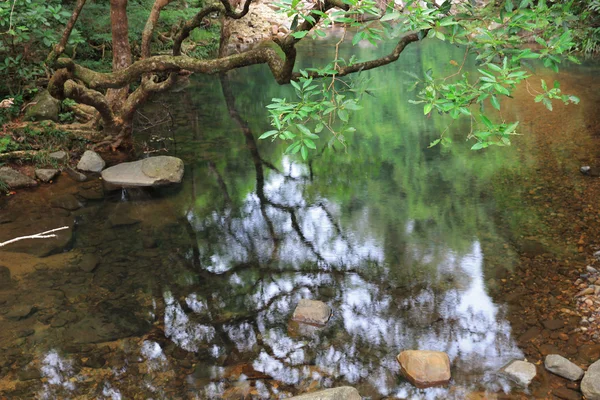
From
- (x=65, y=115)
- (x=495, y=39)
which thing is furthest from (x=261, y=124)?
(x=495, y=39)

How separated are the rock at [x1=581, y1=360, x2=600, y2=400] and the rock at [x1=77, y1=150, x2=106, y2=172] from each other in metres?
7.66

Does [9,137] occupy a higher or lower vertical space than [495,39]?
lower

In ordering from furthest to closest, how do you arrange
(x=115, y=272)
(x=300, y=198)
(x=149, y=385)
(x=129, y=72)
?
1. (x=300, y=198)
2. (x=129, y=72)
3. (x=115, y=272)
4. (x=149, y=385)

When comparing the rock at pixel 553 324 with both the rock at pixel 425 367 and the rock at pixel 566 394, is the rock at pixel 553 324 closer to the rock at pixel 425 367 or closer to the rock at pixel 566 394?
the rock at pixel 566 394

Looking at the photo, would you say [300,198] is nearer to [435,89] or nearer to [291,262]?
[291,262]

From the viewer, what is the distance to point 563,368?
4.12 m

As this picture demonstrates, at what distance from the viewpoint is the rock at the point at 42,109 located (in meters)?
9.23

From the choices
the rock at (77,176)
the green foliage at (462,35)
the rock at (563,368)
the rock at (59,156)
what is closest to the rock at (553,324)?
the rock at (563,368)

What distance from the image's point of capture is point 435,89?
338 cm

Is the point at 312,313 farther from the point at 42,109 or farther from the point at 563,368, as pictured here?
the point at 42,109

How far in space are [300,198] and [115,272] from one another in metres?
3.16

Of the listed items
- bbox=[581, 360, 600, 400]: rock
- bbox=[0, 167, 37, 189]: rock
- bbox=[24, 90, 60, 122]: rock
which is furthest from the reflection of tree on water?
bbox=[24, 90, 60, 122]: rock

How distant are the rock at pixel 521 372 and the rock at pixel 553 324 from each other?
0.59m

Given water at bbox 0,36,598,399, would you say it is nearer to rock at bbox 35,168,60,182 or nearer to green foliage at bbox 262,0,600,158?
rock at bbox 35,168,60,182
